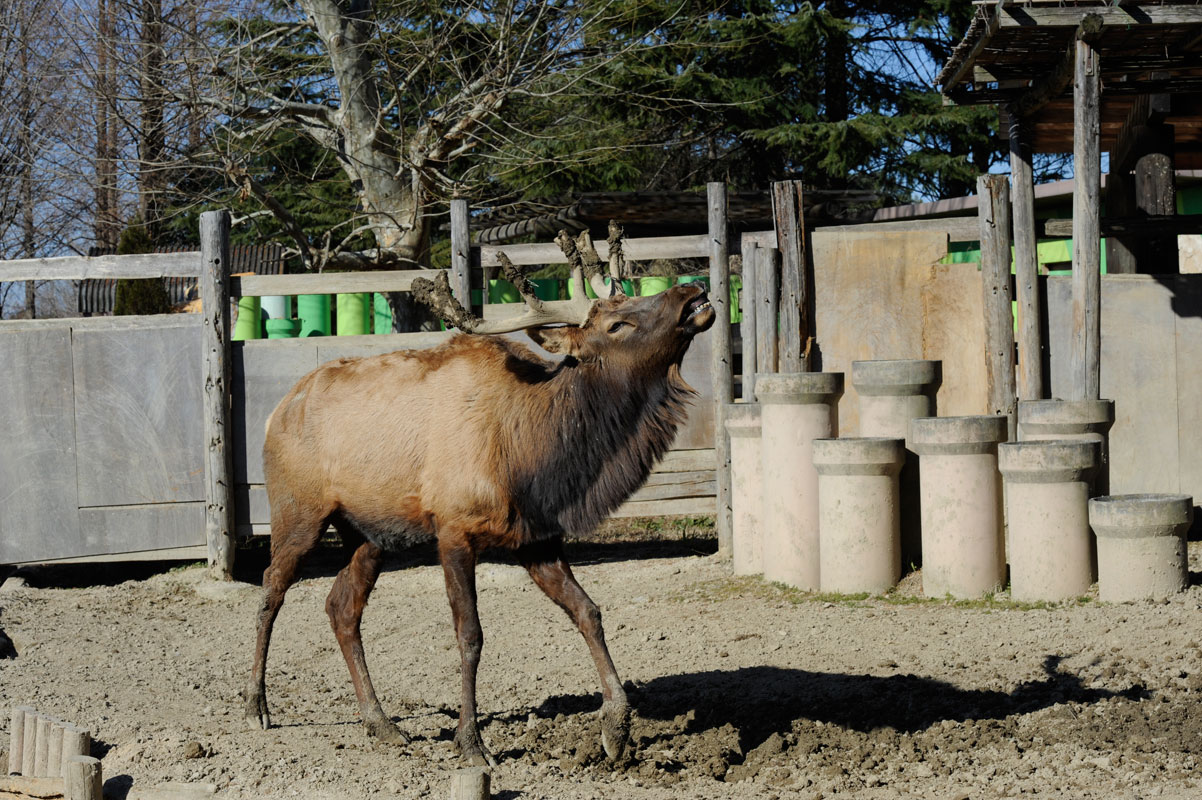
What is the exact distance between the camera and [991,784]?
482cm

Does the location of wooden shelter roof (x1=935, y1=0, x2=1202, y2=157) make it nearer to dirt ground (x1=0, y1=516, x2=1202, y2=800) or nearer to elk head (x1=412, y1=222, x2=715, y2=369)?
dirt ground (x1=0, y1=516, x2=1202, y2=800)

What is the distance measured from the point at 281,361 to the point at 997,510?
5930 millimetres

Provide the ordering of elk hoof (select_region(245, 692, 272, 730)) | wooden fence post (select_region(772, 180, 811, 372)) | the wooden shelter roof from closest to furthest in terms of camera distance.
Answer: elk hoof (select_region(245, 692, 272, 730)) → the wooden shelter roof → wooden fence post (select_region(772, 180, 811, 372))

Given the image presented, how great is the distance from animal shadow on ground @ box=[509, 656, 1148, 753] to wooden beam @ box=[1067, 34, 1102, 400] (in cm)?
300

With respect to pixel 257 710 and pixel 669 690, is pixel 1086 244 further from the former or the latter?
pixel 257 710

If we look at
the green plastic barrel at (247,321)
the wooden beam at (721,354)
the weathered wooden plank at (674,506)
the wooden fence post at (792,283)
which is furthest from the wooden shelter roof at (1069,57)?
the green plastic barrel at (247,321)

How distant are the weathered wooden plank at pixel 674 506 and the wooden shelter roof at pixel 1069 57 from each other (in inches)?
162

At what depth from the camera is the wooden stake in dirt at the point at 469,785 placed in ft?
14.5

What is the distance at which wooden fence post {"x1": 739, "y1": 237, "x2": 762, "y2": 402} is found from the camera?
10156 mm

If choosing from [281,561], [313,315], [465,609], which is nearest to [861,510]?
[465,609]

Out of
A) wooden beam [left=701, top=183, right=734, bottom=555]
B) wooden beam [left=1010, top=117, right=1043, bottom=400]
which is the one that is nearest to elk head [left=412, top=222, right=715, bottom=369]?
wooden beam [left=701, top=183, right=734, bottom=555]

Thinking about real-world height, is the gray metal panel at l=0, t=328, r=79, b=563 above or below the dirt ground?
above

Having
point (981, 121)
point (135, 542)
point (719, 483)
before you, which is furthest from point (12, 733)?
point (981, 121)

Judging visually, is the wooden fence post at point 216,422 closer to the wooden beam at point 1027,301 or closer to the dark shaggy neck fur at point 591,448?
the dark shaggy neck fur at point 591,448
